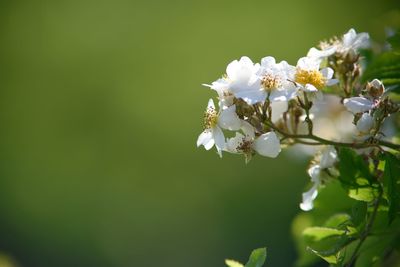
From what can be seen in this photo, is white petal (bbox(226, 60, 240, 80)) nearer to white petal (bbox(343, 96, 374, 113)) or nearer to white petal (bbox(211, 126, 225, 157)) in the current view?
white petal (bbox(211, 126, 225, 157))

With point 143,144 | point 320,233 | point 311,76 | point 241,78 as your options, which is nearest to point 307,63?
point 311,76

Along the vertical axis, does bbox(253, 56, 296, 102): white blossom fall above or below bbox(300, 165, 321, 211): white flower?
above

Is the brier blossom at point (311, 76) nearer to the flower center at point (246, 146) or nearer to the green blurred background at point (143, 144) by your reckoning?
the flower center at point (246, 146)

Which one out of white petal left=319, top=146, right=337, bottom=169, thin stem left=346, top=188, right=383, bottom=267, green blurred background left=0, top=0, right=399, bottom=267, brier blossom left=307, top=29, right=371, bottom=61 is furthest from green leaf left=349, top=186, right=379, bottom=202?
green blurred background left=0, top=0, right=399, bottom=267

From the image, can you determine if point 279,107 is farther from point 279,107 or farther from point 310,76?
point 310,76

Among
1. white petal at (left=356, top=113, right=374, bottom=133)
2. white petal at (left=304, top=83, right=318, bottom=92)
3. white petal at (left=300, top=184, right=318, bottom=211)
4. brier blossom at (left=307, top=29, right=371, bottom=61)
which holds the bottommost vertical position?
white petal at (left=300, top=184, right=318, bottom=211)

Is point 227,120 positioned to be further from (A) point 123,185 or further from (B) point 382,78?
(A) point 123,185
